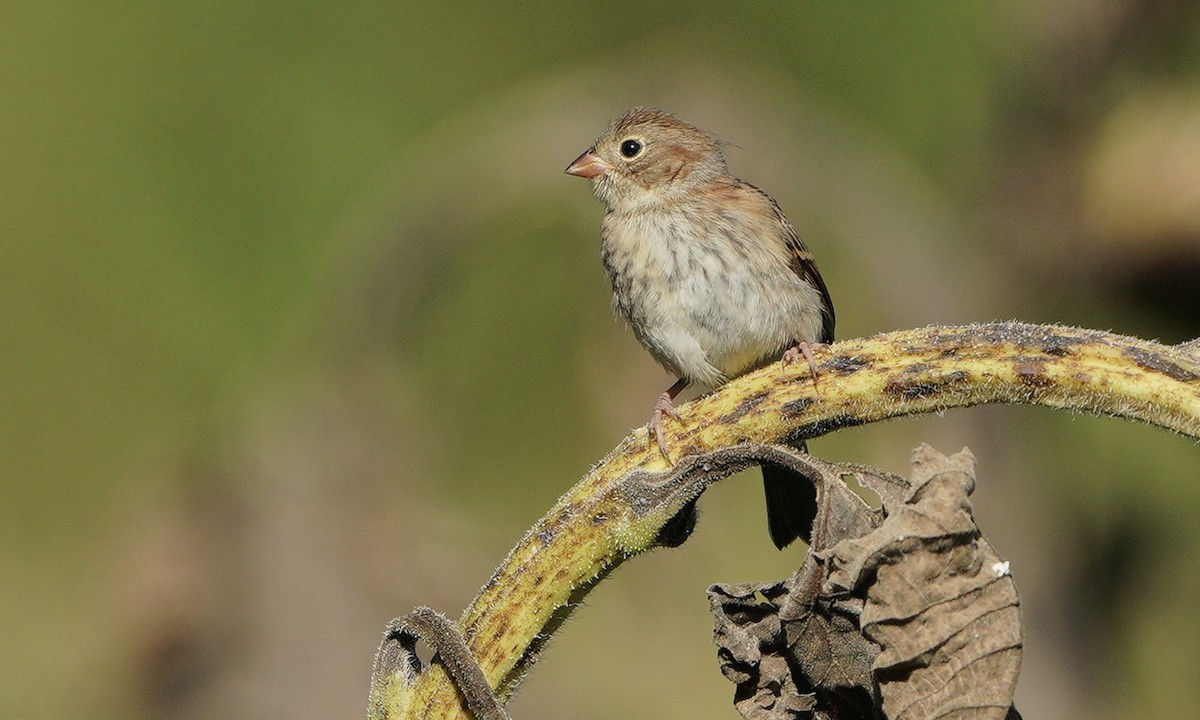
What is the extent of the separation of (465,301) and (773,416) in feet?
11.4

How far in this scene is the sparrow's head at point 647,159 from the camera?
380cm

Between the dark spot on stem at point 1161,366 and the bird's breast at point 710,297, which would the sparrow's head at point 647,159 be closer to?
the bird's breast at point 710,297

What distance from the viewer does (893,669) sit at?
1484 mm

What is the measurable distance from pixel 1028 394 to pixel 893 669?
0.34 metres

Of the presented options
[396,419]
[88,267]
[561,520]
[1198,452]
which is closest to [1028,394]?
[561,520]

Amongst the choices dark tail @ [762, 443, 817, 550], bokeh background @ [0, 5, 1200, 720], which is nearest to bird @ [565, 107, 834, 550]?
bokeh background @ [0, 5, 1200, 720]

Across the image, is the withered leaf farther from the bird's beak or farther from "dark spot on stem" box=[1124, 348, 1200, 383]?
the bird's beak

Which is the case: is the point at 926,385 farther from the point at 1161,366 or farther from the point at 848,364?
the point at 1161,366

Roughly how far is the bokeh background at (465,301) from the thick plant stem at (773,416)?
2.57 feet

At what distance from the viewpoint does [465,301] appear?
510 centimetres

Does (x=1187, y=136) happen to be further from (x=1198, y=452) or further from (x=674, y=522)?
(x=674, y=522)

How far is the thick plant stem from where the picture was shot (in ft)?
5.29

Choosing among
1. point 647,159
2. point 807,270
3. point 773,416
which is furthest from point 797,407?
point 647,159

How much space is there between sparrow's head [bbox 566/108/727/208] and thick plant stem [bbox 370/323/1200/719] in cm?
204
